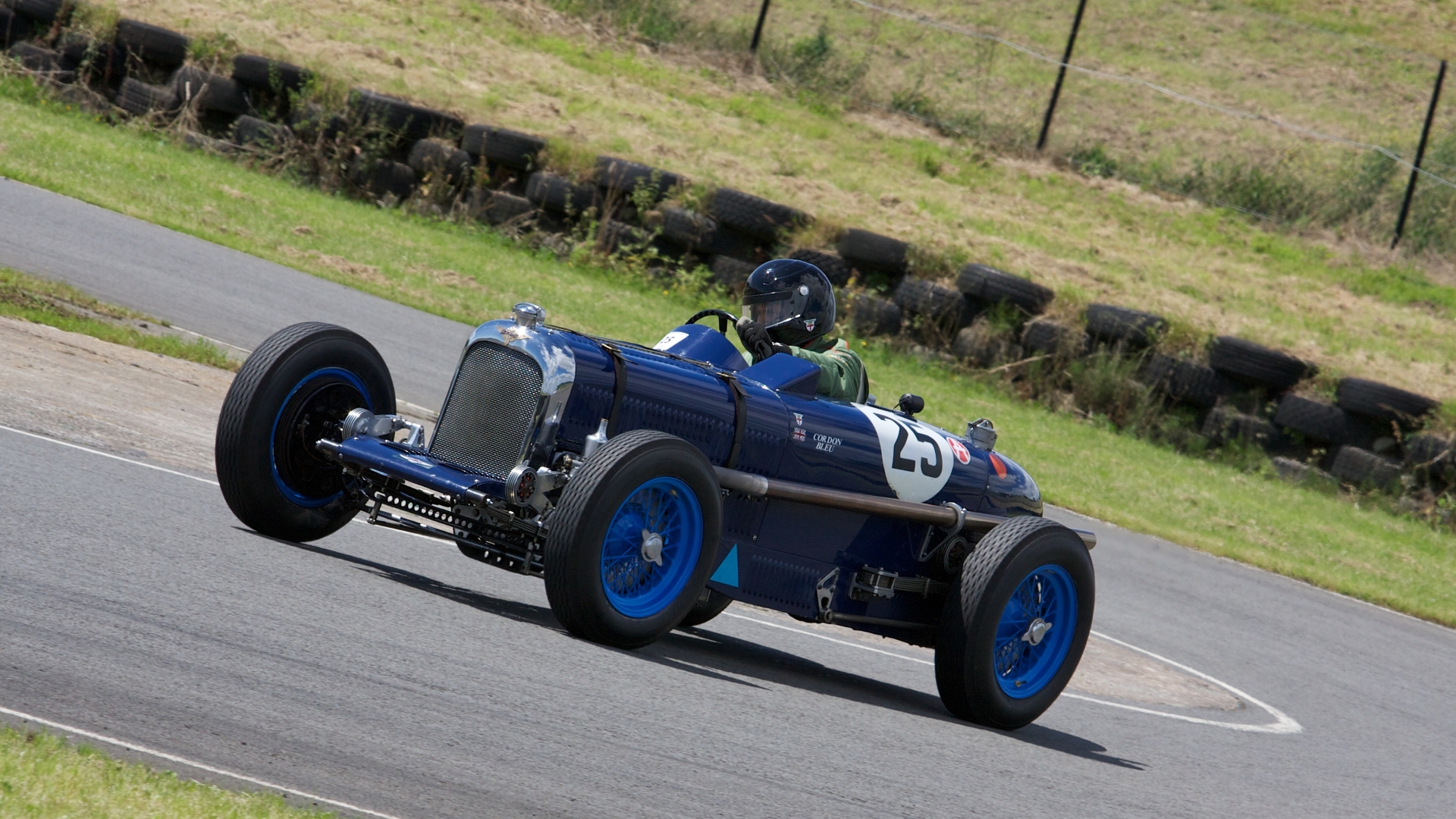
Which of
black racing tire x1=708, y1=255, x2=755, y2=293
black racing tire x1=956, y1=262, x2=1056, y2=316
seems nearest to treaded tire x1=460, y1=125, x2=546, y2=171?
black racing tire x1=708, y1=255, x2=755, y2=293

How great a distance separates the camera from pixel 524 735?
421 cm

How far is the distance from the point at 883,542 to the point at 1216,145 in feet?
75.0

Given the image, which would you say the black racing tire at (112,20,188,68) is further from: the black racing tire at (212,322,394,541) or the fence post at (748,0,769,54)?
Answer: the black racing tire at (212,322,394,541)

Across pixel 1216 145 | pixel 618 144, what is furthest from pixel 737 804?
pixel 1216 145

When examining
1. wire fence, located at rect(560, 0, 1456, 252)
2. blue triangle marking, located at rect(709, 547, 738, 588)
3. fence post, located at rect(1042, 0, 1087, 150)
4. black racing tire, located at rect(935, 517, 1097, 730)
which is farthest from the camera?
wire fence, located at rect(560, 0, 1456, 252)

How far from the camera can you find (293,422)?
19.5 feet

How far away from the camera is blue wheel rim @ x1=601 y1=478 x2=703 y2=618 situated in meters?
5.39

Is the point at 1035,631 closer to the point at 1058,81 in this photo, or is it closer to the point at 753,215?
the point at 753,215

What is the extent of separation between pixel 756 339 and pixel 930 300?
1109 cm

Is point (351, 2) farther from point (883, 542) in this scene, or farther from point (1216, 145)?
point (883, 542)

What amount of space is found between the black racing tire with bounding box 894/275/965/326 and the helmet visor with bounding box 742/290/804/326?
428 inches

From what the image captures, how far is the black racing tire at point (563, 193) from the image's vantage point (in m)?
17.8

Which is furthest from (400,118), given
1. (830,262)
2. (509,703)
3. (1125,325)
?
(509,703)

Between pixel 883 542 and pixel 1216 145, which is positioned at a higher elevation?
pixel 1216 145
